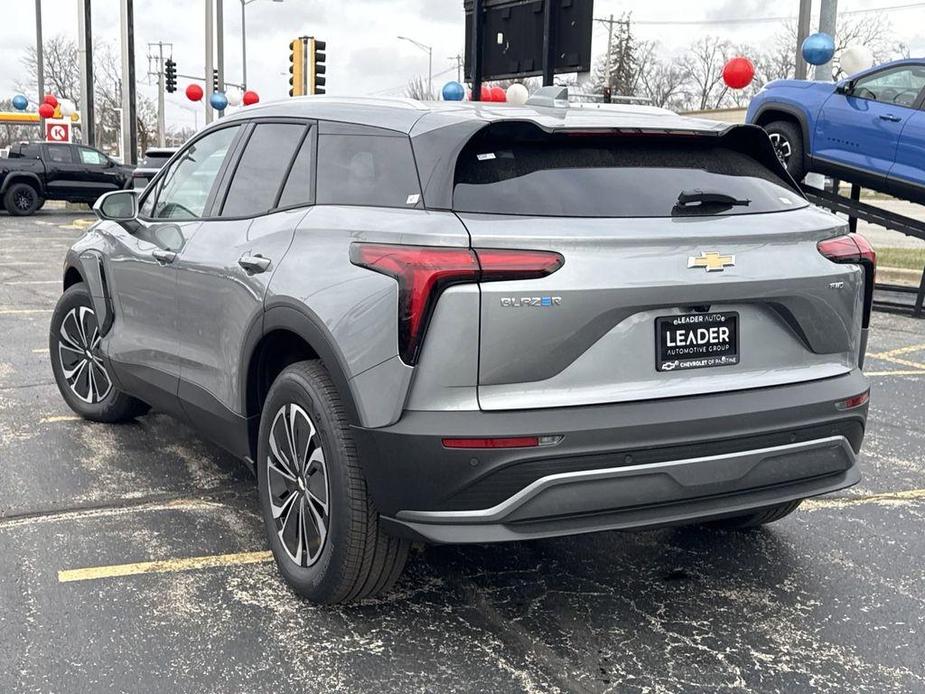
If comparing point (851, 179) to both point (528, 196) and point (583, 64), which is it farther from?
point (528, 196)

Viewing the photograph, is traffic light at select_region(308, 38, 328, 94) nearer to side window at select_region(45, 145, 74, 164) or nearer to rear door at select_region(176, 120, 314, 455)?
side window at select_region(45, 145, 74, 164)

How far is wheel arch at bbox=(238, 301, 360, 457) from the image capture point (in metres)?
3.19

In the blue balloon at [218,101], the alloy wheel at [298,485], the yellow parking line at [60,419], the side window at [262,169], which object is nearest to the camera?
the alloy wheel at [298,485]

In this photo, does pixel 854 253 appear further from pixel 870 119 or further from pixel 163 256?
pixel 870 119

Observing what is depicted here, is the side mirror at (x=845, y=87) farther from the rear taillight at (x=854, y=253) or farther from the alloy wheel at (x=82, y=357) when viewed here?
the alloy wheel at (x=82, y=357)

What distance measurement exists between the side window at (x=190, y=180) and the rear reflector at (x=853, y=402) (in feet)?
8.64

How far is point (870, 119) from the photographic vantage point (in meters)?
10.8

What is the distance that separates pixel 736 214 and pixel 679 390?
65 cm

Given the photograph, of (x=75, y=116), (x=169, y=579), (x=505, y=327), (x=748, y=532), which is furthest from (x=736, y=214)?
Result: (x=75, y=116)

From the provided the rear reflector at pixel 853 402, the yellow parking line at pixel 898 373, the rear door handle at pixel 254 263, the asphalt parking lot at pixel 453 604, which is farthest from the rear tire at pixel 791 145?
the rear door handle at pixel 254 263

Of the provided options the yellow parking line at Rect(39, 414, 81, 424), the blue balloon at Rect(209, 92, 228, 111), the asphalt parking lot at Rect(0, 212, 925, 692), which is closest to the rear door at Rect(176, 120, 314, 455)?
the asphalt parking lot at Rect(0, 212, 925, 692)

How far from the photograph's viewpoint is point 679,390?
124 inches

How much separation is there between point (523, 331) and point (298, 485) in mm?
1061

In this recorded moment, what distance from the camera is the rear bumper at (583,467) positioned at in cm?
297
